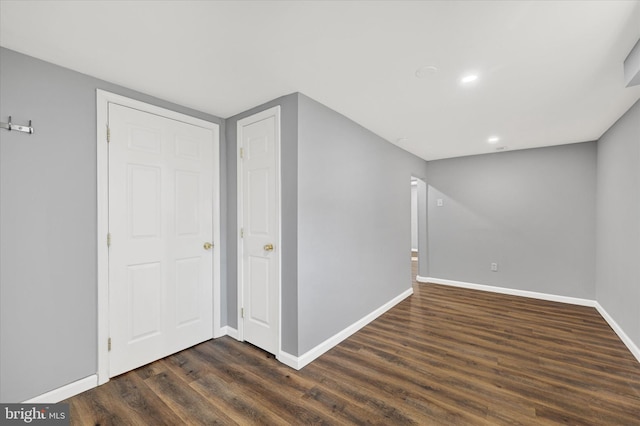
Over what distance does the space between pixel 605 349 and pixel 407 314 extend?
1.93m

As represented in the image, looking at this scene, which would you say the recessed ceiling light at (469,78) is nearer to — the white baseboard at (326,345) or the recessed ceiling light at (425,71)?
the recessed ceiling light at (425,71)

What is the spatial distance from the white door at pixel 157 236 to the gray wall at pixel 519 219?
429cm

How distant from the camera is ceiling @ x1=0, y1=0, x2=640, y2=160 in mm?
1479

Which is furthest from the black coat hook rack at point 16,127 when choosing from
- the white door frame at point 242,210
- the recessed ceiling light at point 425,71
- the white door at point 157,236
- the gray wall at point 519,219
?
the gray wall at point 519,219

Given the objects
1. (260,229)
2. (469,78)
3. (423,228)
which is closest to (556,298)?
(423,228)

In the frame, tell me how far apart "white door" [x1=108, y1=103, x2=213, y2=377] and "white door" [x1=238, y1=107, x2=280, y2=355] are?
375 mm

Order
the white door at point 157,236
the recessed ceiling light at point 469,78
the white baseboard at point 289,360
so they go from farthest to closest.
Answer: the white baseboard at point 289,360 < the white door at point 157,236 < the recessed ceiling light at point 469,78

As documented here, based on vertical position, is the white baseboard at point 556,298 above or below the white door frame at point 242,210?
below

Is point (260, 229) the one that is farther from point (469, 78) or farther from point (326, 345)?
point (469, 78)

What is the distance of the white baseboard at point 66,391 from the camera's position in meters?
1.90

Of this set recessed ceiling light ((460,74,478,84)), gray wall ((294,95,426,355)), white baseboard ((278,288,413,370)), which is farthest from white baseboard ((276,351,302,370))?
recessed ceiling light ((460,74,478,84))

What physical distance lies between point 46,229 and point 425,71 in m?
2.95

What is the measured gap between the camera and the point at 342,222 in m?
3.01

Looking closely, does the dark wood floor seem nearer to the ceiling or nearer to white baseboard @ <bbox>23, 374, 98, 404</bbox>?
white baseboard @ <bbox>23, 374, 98, 404</bbox>
